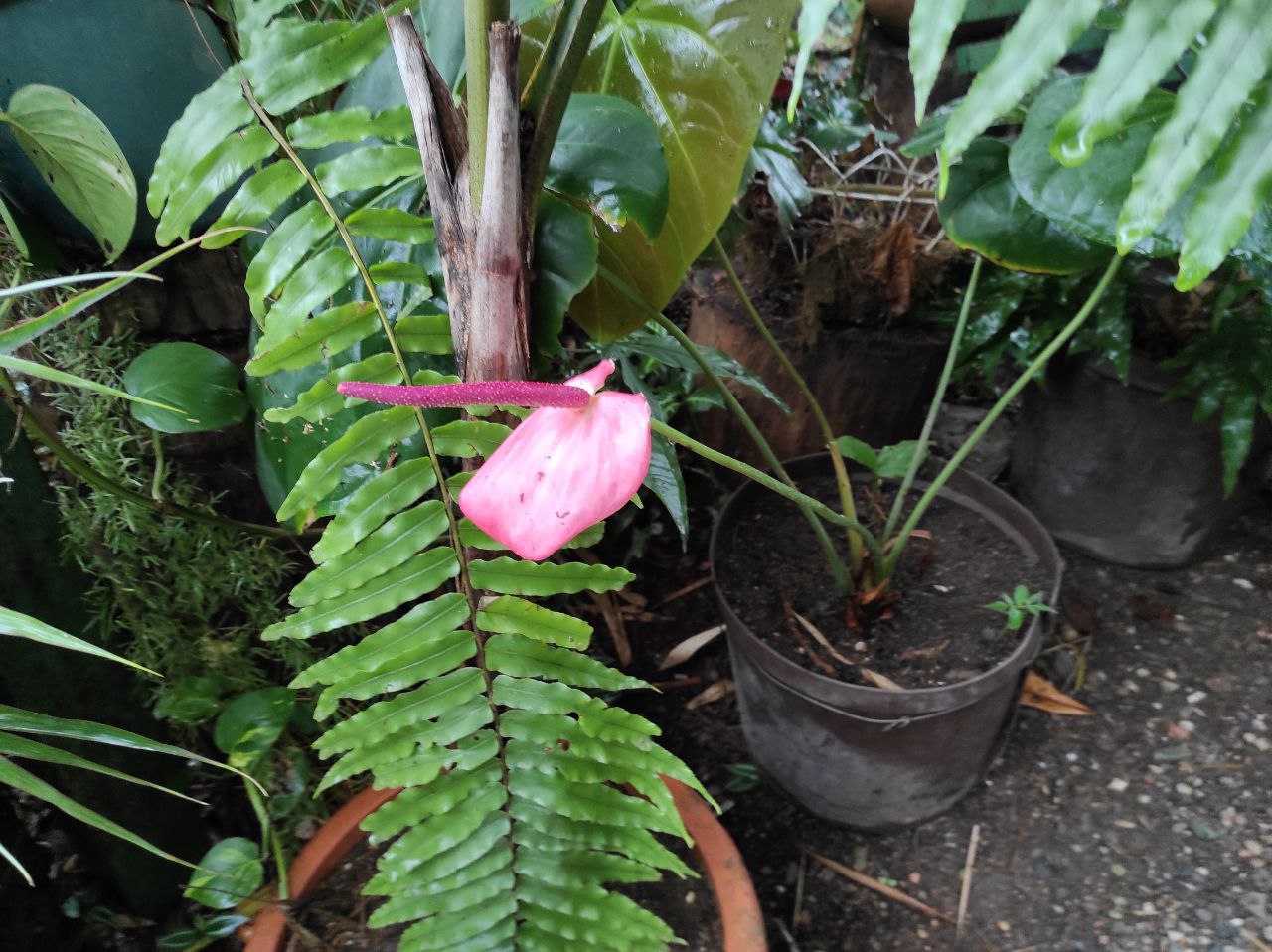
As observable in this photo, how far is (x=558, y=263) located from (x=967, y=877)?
100 centimetres

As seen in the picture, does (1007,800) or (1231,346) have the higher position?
(1231,346)

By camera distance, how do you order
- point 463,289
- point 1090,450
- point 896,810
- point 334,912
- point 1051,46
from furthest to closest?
1. point 1090,450
2. point 896,810
3. point 334,912
4. point 463,289
5. point 1051,46

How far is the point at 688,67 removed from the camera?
25.4 inches

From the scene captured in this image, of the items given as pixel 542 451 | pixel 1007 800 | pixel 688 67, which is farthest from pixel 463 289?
pixel 1007 800

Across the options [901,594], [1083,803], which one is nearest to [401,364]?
[901,594]

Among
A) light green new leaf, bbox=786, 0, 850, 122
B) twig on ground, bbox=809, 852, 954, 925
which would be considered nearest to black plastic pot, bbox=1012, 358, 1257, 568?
twig on ground, bbox=809, 852, 954, 925

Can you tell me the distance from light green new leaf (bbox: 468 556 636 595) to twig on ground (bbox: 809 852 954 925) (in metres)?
0.74

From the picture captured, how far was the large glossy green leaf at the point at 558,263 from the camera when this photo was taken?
52 cm

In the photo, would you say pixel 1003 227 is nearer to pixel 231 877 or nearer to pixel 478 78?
pixel 478 78

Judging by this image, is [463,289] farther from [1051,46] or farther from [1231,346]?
[1231,346]

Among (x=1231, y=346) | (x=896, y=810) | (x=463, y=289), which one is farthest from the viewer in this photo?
(x=1231, y=346)

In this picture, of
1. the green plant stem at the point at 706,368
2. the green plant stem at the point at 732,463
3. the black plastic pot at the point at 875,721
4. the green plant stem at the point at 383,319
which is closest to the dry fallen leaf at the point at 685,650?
the black plastic pot at the point at 875,721

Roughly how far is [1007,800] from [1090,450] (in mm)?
658

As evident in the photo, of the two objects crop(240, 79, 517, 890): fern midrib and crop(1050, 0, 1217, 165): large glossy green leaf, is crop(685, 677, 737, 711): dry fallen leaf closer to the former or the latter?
crop(240, 79, 517, 890): fern midrib
